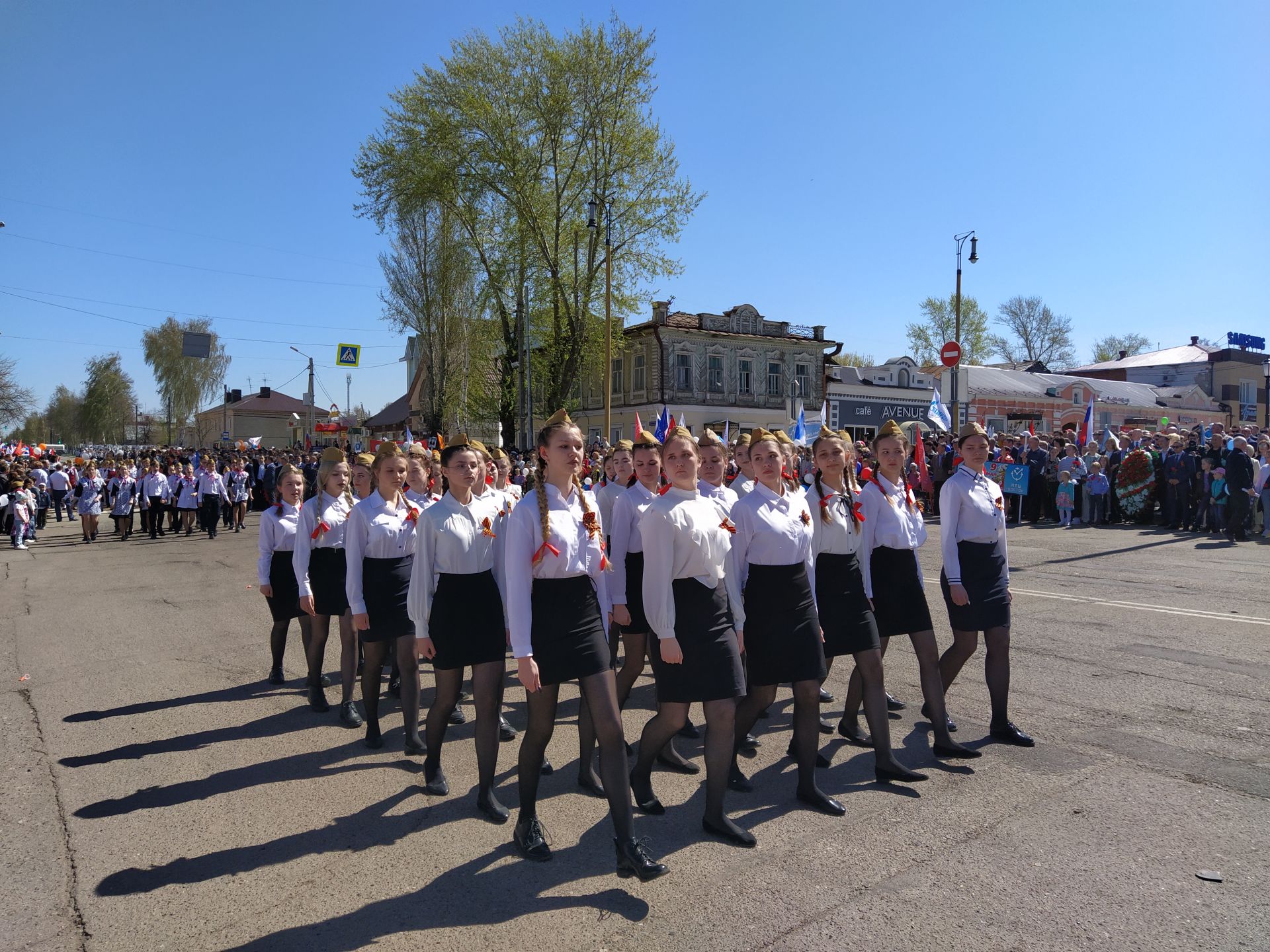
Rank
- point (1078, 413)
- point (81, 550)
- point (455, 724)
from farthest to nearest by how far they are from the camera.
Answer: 1. point (1078, 413)
2. point (81, 550)
3. point (455, 724)

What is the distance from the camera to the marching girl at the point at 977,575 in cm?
554

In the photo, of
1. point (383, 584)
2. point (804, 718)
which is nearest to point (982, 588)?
point (804, 718)

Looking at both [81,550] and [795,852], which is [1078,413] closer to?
[81,550]

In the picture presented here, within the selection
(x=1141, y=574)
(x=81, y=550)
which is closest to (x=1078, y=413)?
(x=1141, y=574)

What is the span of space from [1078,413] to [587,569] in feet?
170

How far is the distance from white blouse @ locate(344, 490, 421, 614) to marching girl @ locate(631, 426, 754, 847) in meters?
2.16

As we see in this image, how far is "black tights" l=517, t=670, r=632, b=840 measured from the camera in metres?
3.83

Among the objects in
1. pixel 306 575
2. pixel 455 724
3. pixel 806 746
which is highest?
pixel 306 575

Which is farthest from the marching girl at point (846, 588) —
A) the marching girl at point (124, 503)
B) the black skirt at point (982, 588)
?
the marching girl at point (124, 503)

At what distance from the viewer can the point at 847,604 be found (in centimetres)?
502

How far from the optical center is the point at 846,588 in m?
5.07

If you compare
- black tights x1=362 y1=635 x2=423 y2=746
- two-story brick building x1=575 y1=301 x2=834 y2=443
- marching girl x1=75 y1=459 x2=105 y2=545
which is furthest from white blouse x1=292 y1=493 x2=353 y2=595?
two-story brick building x1=575 y1=301 x2=834 y2=443

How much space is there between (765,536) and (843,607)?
851 millimetres

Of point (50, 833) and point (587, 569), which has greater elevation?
point (587, 569)
